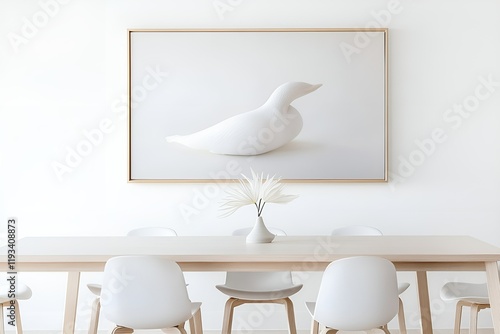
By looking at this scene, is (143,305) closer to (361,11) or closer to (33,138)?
(33,138)

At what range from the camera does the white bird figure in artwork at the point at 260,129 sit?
3.96 meters

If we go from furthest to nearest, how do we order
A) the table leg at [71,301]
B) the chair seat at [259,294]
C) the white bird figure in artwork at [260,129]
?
the white bird figure in artwork at [260,129] → the chair seat at [259,294] → the table leg at [71,301]

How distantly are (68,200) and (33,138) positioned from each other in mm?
486

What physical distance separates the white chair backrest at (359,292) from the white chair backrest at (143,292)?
626 millimetres

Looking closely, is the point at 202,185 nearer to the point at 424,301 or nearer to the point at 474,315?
the point at 424,301

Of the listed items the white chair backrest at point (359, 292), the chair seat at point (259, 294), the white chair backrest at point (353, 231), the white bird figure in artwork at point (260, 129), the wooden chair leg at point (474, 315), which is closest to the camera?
the white chair backrest at point (359, 292)

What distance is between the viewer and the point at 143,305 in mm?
2477

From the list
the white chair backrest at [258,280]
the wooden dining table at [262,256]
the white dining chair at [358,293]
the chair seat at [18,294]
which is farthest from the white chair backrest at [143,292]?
the white chair backrest at [258,280]

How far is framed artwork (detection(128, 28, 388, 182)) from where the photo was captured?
157 inches

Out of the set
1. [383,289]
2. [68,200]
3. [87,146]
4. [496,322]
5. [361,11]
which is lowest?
[496,322]

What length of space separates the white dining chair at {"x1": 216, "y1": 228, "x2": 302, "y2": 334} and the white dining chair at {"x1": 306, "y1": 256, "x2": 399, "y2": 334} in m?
0.70

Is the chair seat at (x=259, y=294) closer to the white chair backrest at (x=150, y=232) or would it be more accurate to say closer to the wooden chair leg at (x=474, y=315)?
the white chair backrest at (x=150, y=232)

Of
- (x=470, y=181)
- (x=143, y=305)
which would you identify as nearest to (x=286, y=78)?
(x=470, y=181)

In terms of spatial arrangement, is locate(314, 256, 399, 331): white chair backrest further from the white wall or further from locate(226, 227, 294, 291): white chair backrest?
the white wall
